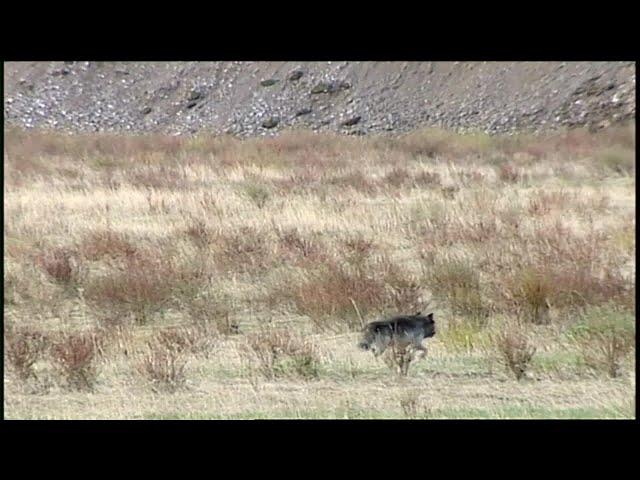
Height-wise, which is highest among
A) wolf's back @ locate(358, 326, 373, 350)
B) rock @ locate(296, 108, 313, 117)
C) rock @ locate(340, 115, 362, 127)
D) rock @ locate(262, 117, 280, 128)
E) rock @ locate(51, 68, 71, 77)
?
rock @ locate(51, 68, 71, 77)

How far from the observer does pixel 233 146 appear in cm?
2803

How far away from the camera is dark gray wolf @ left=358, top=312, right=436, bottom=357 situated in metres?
6.69

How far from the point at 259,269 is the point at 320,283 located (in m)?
1.41

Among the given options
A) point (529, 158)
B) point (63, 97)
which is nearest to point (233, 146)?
point (529, 158)

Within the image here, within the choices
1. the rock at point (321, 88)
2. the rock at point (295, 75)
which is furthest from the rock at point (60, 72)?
the rock at point (321, 88)

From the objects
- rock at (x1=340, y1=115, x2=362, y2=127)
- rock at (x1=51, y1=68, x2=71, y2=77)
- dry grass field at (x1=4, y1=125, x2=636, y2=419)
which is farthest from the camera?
rock at (x1=51, y1=68, x2=71, y2=77)

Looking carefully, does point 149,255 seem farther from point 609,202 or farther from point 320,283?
point 609,202

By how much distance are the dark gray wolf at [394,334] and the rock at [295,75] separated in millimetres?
34168

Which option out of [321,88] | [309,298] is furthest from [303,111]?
[309,298]

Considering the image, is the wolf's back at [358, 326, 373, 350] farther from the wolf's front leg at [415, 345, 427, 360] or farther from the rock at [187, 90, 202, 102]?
the rock at [187, 90, 202, 102]

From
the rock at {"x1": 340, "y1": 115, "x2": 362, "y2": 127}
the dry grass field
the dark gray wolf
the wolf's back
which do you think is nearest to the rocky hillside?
the rock at {"x1": 340, "y1": 115, "x2": 362, "y2": 127}

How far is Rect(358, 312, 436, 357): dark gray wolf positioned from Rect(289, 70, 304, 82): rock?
112ft

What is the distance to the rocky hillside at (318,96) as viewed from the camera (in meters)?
32.8
